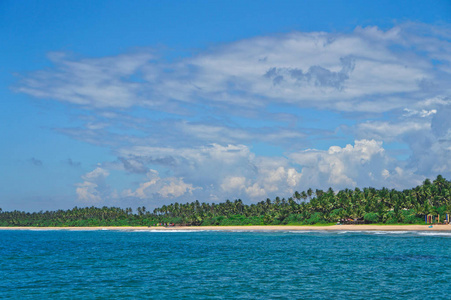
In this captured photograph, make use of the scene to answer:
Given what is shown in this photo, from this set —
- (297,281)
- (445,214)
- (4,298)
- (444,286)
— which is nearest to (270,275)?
(297,281)

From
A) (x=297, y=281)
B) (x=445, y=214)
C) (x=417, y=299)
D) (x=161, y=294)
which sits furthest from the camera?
(x=445, y=214)

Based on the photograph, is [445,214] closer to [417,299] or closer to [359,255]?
[359,255]

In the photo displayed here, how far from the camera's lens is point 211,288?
145ft

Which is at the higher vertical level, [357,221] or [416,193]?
[416,193]

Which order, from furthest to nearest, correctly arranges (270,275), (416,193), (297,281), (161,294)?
1. (416,193)
2. (270,275)
3. (297,281)
4. (161,294)

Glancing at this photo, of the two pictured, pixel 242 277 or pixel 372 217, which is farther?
pixel 372 217

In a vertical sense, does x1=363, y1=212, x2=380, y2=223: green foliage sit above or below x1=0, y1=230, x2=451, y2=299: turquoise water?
below

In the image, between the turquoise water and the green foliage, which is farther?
the green foliage

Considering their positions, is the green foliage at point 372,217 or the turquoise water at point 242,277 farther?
the green foliage at point 372,217

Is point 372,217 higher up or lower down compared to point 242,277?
lower down

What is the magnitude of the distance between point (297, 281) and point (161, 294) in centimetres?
1565

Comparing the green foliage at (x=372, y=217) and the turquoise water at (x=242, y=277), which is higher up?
the turquoise water at (x=242, y=277)

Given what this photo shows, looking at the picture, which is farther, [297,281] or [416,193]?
[416,193]

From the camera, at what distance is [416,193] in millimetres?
185875
